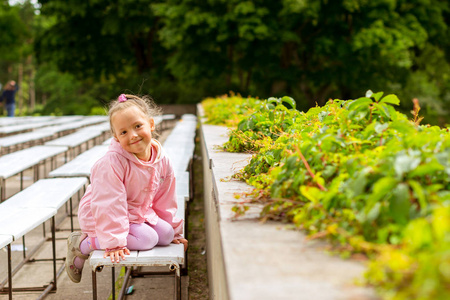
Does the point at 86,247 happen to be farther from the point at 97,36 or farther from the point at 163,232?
the point at 97,36

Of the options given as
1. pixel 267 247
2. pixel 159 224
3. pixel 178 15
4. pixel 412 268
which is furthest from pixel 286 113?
pixel 178 15

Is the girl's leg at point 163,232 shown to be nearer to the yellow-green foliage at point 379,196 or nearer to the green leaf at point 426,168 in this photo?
the yellow-green foliage at point 379,196

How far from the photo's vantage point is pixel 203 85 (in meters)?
28.2

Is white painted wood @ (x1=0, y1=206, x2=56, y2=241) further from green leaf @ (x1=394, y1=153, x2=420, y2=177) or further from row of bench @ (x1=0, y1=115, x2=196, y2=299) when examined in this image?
green leaf @ (x1=394, y1=153, x2=420, y2=177)

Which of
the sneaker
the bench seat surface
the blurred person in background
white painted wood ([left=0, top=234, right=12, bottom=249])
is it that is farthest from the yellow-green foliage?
the blurred person in background

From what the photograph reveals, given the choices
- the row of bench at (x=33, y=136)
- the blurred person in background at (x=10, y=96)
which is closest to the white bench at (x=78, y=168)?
the row of bench at (x=33, y=136)

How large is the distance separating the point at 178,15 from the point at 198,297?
18087 millimetres

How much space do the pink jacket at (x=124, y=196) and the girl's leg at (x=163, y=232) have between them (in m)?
0.07

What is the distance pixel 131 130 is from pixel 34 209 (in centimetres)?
132

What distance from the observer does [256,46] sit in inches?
890

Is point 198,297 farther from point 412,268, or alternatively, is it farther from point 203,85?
point 203,85

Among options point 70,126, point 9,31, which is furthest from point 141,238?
point 9,31

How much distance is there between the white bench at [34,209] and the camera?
362 centimetres

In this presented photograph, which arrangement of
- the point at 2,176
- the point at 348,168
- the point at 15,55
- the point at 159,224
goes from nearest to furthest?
the point at 348,168
the point at 159,224
the point at 2,176
the point at 15,55
